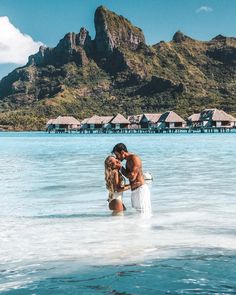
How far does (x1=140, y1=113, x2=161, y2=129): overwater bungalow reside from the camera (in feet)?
412

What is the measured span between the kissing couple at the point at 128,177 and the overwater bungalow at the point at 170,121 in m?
107

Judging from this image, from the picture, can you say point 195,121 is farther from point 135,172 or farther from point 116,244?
point 116,244

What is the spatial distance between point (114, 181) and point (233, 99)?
6859 inches

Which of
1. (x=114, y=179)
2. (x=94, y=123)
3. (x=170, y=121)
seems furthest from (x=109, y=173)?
(x=94, y=123)

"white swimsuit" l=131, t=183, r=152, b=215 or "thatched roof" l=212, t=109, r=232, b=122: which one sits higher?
"thatched roof" l=212, t=109, r=232, b=122

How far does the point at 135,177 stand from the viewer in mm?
10938

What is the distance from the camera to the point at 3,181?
20500 millimetres

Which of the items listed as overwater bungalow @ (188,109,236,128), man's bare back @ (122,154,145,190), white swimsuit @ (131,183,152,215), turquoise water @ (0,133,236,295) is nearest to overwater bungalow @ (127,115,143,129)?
overwater bungalow @ (188,109,236,128)

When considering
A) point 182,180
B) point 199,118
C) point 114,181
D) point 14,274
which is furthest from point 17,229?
point 199,118

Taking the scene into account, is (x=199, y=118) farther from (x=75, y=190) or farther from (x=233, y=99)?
(x=75, y=190)

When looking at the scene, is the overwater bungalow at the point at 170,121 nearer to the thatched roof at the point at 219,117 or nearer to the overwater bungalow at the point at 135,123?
the thatched roof at the point at 219,117

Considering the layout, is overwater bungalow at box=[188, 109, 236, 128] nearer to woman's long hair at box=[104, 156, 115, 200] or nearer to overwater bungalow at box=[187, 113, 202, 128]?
overwater bungalow at box=[187, 113, 202, 128]

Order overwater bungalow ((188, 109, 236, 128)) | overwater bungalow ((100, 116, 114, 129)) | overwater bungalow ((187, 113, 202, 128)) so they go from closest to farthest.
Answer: overwater bungalow ((188, 109, 236, 128)), overwater bungalow ((187, 113, 202, 128)), overwater bungalow ((100, 116, 114, 129))

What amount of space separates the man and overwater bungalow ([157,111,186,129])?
107m
